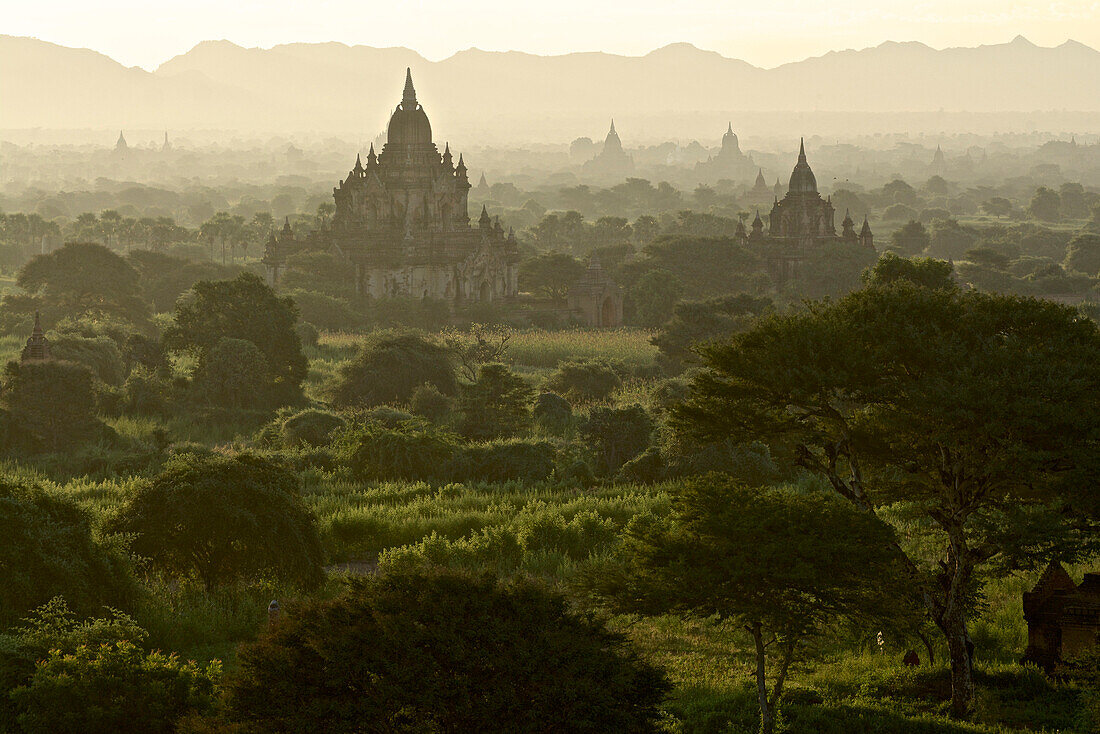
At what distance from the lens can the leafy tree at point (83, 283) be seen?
7062cm

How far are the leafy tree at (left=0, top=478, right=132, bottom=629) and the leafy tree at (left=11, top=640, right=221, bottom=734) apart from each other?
3.42 metres

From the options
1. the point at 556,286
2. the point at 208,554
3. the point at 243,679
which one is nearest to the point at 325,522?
the point at 208,554

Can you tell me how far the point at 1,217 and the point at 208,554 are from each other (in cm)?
10782

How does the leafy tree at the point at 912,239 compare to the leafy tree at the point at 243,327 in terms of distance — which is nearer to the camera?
the leafy tree at the point at 243,327

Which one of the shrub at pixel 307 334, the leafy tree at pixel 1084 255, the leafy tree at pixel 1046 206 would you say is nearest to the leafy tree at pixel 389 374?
the shrub at pixel 307 334

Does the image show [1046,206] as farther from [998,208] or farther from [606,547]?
[606,547]

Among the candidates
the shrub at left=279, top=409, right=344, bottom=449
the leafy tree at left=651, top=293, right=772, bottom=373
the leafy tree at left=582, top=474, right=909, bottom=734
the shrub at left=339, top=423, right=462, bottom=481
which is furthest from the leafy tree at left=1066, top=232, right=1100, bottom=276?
the leafy tree at left=582, top=474, right=909, bottom=734

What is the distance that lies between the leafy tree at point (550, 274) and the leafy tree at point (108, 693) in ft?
230

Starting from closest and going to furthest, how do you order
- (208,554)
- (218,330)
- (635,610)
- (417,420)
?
(635,610) < (208,554) < (417,420) < (218,330)

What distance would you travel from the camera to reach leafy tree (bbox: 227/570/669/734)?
13.2m

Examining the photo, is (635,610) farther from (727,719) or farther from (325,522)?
(325,522)

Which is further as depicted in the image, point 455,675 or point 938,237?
point 938,237

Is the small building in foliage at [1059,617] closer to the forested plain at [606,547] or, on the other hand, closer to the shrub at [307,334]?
the forested plain at [606,547]

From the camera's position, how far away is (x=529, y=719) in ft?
43.5
